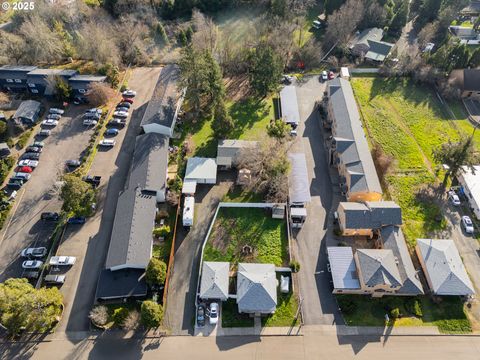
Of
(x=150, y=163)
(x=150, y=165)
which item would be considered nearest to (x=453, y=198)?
(x=150, y=165)

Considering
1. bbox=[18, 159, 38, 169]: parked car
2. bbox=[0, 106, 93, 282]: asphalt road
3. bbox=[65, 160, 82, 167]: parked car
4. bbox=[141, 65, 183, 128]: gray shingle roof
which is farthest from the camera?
bbox=[141, 65, 183, 128]: gray shingle roof

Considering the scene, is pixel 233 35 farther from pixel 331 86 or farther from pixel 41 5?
pixel 41 5

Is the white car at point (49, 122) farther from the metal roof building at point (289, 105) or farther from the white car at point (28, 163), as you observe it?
the metal roof building at point (289, 105)

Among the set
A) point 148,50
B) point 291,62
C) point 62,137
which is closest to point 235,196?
point 62,137

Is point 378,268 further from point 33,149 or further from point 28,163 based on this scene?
point 33,149

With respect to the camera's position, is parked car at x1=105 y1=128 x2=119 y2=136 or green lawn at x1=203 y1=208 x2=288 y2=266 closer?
green lawn at x1=203 y1=208 x2=288 y2=266

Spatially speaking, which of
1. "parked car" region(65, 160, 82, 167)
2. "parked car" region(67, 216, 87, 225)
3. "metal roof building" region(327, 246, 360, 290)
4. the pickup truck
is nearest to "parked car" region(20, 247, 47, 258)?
"parked car" region(67, 216, 87, 225)

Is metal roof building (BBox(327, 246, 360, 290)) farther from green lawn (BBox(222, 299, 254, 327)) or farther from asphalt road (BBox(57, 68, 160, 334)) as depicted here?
asphalt road (BBox(57, 68, 160, 334))
